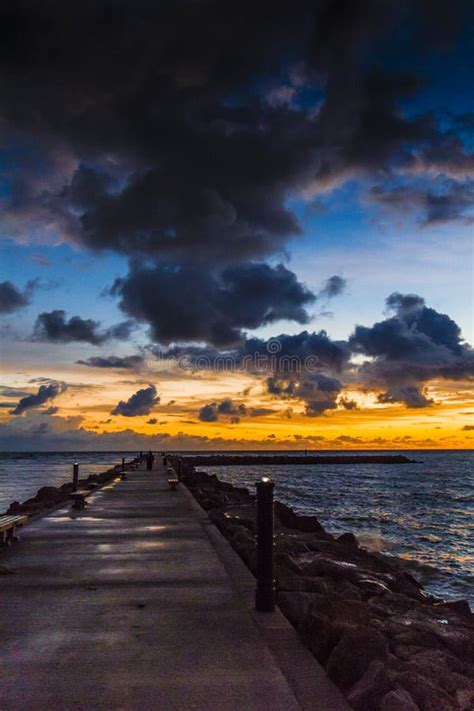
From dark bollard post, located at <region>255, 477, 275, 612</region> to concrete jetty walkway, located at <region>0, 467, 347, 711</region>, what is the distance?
0.21 metres

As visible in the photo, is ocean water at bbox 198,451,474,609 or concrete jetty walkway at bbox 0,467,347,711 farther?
ocean water at bbox 198,451,474,609

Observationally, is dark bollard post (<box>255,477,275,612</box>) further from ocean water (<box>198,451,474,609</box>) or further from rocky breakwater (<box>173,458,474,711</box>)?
ocean water (<box>198,451,474,609</box>)

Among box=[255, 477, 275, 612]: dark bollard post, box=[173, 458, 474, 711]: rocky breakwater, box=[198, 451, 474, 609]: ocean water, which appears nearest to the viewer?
box=[173, 458, 474, 711]: rocky breakwater

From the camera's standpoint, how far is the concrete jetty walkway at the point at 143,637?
13.9ft

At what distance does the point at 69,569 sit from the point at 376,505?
29743mm

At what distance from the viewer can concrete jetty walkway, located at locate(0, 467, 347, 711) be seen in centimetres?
425

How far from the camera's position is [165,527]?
41.2 ft

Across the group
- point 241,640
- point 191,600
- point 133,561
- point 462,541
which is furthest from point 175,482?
point 241,640

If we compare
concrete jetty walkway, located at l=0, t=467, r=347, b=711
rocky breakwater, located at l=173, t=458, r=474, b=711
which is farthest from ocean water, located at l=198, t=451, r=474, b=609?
concrete jetty walkway, located at l=0, t=467, r=347, b=711

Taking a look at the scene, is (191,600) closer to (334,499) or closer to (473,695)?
(473,695)

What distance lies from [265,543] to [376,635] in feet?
4.77

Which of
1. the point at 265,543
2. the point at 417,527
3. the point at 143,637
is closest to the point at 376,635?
the point at 265,543

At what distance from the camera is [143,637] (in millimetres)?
5453

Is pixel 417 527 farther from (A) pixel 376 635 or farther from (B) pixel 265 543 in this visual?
(A) pixel 376 635
